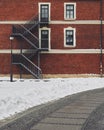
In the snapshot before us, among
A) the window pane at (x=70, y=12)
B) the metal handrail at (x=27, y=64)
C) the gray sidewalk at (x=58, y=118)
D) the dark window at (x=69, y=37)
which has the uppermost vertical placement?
the window pane at (x=70, y=12)

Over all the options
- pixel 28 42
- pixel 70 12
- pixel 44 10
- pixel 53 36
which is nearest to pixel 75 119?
pixel 28 42

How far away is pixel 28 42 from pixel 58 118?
105 ft

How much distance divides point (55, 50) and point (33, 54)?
2443mm

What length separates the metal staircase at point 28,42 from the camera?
43.8 metres

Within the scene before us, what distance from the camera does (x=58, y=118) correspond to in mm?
12742

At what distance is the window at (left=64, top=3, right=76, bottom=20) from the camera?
45.0 m

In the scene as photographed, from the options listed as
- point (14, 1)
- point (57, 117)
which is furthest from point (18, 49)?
point (57, 117)

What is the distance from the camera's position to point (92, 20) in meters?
44.6

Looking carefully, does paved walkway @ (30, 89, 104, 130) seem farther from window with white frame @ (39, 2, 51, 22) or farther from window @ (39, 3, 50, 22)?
window with white frame @ (39, 2, 51, 22)

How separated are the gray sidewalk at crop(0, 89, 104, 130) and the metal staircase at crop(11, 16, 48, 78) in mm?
27497

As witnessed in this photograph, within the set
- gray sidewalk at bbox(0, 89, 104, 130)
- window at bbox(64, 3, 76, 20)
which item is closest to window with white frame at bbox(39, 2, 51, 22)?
window at bbox(64, 3, 76, 20)

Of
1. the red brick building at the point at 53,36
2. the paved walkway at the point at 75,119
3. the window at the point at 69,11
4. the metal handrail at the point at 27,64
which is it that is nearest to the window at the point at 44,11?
the red brick building at the point at 53,36

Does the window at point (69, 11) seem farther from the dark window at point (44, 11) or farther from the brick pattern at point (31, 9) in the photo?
the dark window at point (44, 11)

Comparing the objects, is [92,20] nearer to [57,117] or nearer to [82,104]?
[82,104]
